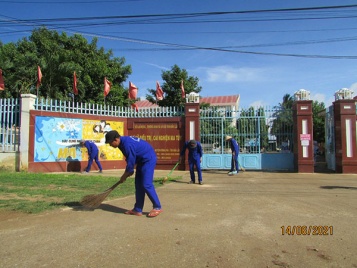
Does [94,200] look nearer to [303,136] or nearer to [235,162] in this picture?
[235,162]

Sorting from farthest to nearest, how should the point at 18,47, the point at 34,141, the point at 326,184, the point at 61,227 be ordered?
the point at 18,47, the point at 34,141, the point at 326,184, the point at 61,227

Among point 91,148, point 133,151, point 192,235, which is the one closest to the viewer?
point 192,235

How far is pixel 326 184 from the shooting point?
914 centimetres

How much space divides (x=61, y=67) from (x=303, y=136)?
13.2 meters

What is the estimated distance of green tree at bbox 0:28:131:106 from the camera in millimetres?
17469

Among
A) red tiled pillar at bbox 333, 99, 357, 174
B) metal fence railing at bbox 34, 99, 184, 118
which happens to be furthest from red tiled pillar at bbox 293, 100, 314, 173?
metal fence railing at bbox 34, 99, 184, 118

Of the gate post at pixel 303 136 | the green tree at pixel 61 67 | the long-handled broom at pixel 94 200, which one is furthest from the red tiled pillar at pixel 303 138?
the green tree at pixel 61 67

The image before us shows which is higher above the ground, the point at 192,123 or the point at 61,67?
the point at 61,67

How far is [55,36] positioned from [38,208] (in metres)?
18.2

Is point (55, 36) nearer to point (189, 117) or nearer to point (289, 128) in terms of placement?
point (189, 117)

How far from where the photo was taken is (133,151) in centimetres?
509

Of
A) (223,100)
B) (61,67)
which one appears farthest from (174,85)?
(223,100)

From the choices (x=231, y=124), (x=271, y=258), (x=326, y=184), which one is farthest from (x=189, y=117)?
(x=271, y=258)
